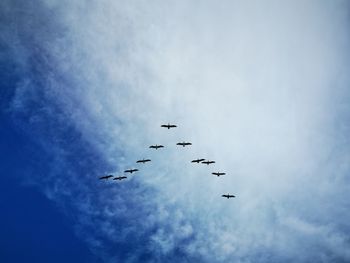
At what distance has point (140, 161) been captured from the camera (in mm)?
199750

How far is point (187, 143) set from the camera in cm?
19600

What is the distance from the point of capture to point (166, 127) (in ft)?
633

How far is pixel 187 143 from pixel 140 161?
26.8 metres

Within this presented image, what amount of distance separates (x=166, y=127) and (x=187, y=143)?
14.0m

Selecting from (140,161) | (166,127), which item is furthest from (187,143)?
(140,161)

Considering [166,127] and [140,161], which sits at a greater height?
[166,127]

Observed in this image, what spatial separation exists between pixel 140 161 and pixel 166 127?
77.7ft

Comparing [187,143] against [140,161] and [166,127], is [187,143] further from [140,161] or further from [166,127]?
[140,161]
